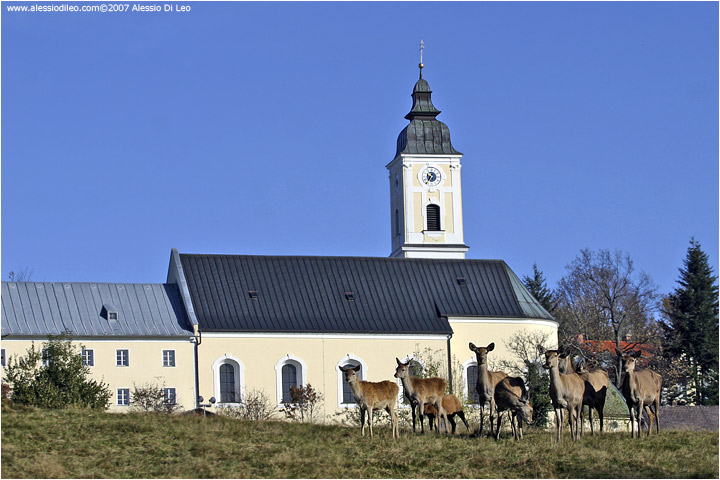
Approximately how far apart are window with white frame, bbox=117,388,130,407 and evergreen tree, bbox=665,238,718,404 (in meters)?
40.3

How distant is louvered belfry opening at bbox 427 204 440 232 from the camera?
8400 cm

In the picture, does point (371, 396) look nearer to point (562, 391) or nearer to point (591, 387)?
A: point (562, 391)

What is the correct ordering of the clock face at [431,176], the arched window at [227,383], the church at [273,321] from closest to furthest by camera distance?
the church at [273,321] < the arched window at [227,383] < the clock face at [431,176]

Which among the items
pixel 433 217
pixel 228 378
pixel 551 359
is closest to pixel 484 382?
pixel 551 359

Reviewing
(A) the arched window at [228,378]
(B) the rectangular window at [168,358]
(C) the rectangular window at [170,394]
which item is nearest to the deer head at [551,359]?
(C) the rectangular window at [170,394]

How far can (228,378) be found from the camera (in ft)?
205

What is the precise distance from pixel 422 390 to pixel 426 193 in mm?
51562

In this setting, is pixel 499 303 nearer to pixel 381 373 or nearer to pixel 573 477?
pixel 381 373

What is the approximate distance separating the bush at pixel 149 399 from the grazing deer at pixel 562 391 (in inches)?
950

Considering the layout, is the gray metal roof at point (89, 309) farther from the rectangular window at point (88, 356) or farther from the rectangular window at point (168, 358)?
the rectangular window at point (88, 356)

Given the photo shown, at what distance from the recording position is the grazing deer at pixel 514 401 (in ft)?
105

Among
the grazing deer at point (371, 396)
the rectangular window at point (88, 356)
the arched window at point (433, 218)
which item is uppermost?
the arched window at point (433, 218)

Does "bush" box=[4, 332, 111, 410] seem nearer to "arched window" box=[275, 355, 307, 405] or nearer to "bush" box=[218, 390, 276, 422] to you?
"bush" box=[218, 390, 276, 422]

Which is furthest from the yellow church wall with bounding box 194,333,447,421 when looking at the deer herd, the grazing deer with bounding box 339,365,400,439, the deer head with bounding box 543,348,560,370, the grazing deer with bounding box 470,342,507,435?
the deer head with bounding box 543,348,560,370
